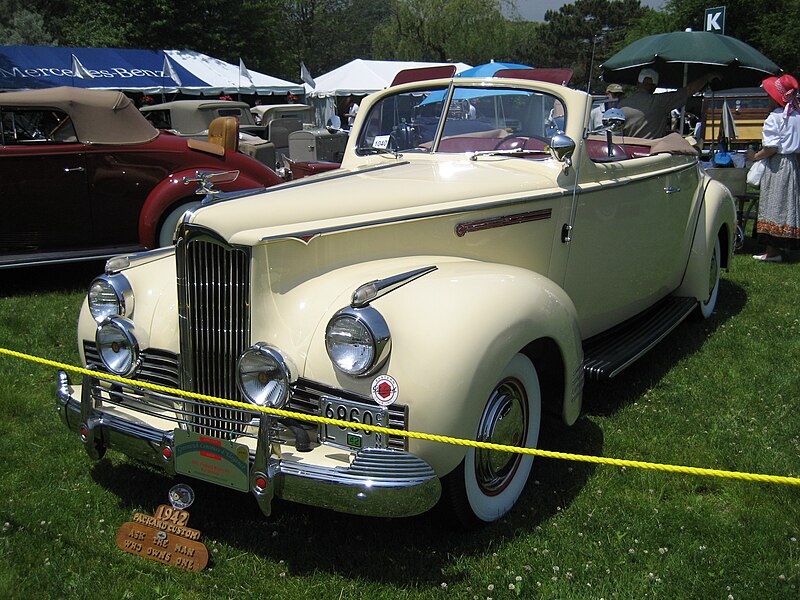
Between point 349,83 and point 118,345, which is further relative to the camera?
point 349,83

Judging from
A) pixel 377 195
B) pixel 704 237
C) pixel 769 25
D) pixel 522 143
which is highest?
pixel 769 25

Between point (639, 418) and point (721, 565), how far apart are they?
4.44 ft

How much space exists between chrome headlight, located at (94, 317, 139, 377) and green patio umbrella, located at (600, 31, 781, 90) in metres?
7.52

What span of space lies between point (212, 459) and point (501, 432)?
3.69 ft

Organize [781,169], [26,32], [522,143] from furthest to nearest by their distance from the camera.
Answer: [26,32] → [781,169] → [522,143]

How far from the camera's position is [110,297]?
3336 millimetres

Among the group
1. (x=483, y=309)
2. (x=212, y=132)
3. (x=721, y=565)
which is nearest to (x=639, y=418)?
(x=721, y=565)

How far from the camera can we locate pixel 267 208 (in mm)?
3107

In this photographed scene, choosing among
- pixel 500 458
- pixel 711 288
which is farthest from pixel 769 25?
pixel 500 458

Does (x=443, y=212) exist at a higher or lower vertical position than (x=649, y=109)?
lower

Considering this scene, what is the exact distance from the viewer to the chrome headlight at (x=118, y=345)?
10.4ft

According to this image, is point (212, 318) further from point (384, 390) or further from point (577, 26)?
point (577, 26)

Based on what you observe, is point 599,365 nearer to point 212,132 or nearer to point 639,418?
point 639,418

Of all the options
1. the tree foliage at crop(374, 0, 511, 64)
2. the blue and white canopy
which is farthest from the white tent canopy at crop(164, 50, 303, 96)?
the tree foliage at crop(374, 0, 511, 64)
